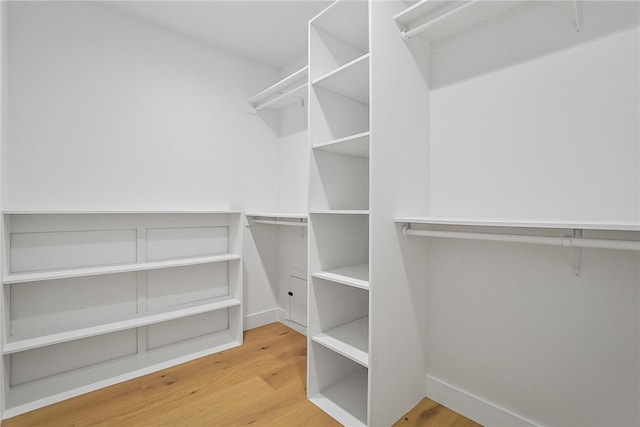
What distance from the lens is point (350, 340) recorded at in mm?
1718

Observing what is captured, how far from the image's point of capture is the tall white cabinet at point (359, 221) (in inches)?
58.2

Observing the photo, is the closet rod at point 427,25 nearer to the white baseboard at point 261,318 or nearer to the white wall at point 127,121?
the white wall at point 127,121

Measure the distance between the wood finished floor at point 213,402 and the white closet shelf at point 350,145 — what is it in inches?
60.3

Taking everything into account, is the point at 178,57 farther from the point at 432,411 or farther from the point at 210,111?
the point at 432,411

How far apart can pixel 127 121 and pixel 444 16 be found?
2.20 m

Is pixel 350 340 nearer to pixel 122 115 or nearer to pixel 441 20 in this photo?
pixel 441 20

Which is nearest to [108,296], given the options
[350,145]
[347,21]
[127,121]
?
→ [127,121]

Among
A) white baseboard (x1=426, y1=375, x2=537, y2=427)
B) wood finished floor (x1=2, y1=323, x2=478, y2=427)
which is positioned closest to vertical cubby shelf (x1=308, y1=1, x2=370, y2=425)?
wood finished floor (x1=2, y1=323, x2=478, y2=427)

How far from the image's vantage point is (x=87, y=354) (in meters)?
2.03

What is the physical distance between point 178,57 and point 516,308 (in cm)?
294

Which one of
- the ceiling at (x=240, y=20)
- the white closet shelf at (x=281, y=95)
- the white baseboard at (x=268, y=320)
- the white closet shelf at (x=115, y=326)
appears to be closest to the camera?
the white closet shelf at (x=115, y=326)

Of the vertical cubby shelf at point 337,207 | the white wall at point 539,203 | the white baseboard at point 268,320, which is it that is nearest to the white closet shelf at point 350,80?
the vertical cubby shelf at point 337,207

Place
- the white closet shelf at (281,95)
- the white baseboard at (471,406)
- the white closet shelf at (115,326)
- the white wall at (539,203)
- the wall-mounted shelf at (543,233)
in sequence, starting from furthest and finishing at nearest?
the white closet shelf at (281,95) < the white closet shelf at (115,326) < the white baseboard at (471,406) < the white wall at (539,203) < the wall-mounted shelf at (543,233)

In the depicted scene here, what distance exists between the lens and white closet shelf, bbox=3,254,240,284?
66.7 inches
